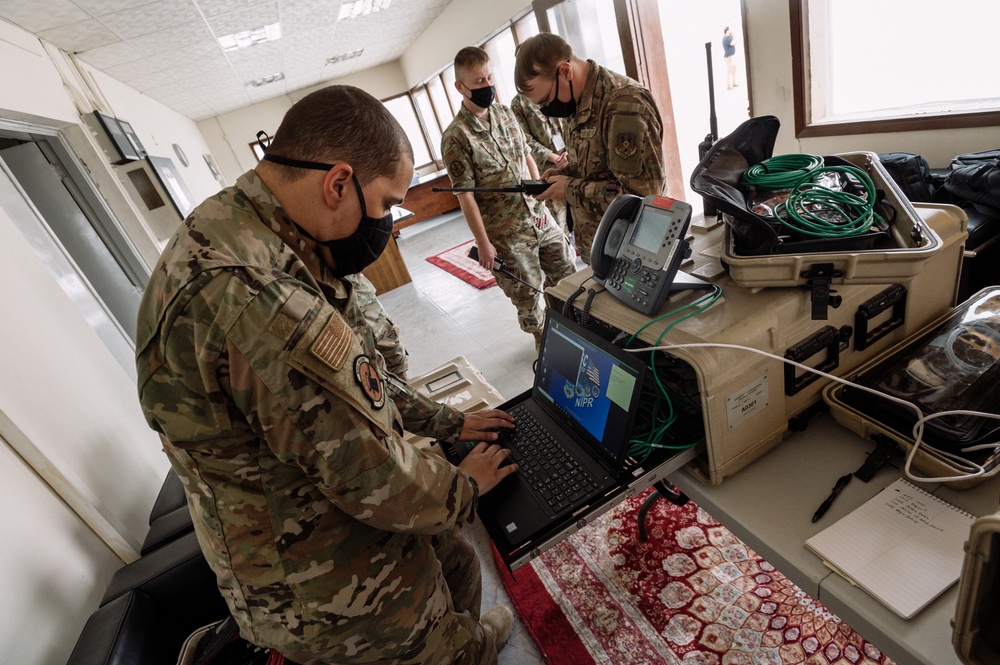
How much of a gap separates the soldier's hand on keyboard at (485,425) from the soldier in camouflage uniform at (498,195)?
1.40 m

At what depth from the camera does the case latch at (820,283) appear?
0.76 m

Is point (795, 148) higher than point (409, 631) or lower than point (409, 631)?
higher

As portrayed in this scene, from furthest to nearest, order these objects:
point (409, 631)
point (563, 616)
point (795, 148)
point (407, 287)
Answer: point (407, 287) < point (795, 148) < point (563, 616) < point (409, 631)

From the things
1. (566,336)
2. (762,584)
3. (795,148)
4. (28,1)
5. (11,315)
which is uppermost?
(28,1)

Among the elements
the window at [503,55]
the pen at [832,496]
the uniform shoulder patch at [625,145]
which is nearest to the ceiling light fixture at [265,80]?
the window at [503,55]

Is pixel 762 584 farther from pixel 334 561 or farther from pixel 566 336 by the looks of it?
pixel 334 561

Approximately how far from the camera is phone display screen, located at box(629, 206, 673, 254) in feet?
2.92

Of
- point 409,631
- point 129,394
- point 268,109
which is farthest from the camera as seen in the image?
point 268,109

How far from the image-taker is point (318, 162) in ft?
2.57

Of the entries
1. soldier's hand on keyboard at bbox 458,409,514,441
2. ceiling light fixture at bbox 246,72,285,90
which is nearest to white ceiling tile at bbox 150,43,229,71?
ceiling light fixture at bbox 246,72,285,90

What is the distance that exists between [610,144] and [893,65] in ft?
4.86

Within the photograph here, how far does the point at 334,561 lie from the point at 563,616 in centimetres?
86

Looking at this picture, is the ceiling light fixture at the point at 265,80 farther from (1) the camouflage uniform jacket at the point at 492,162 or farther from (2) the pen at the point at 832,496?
(2) the pen at the point at 832,496

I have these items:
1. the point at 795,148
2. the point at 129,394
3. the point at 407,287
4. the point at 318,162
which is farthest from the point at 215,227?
the point at 407,287
